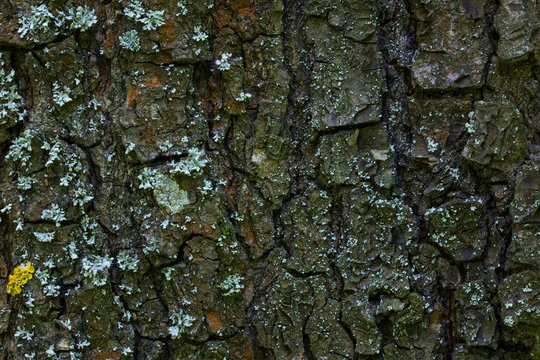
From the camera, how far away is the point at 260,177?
169 cm

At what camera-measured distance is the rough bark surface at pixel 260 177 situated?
1625 mm

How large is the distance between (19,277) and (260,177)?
2.78ft

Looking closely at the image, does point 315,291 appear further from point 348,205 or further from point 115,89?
point 115,89

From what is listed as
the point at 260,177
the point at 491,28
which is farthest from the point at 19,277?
the point at 491,28

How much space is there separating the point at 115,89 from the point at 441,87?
1049 millimetres

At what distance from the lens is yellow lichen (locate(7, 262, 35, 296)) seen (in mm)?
1661

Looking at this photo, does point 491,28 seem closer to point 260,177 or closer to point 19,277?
point 260,177

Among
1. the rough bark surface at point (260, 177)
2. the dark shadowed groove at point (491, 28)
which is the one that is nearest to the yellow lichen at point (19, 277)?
the rough bark surface at point (260, 177)

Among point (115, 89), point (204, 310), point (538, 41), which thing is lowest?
point (204, 310)

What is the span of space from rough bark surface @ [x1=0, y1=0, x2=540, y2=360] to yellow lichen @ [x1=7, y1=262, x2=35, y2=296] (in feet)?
0.07

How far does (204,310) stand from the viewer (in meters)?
1.67

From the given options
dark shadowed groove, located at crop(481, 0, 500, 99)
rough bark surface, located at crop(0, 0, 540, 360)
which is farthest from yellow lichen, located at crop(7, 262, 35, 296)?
dark shadowed groove, located at crop(481, 0, 500, 99)

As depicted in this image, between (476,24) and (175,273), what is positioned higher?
(476,24)

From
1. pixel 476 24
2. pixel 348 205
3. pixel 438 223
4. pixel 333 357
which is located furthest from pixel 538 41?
pixel 333 357
